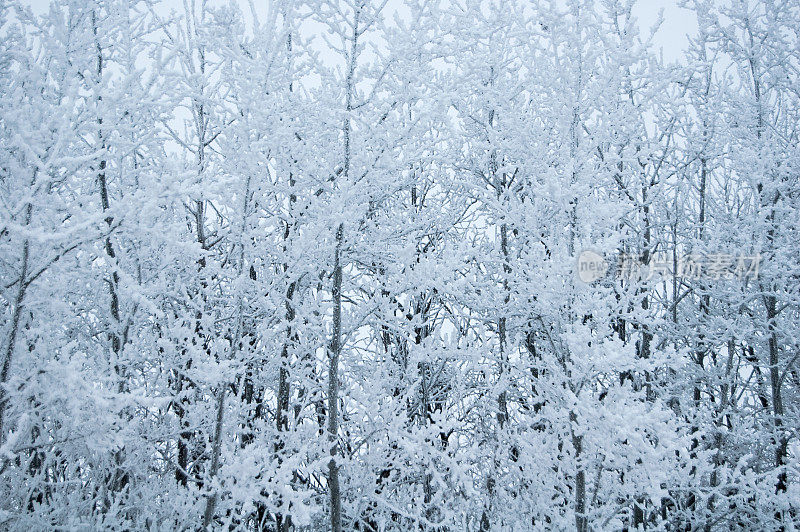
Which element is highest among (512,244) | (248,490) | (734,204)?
(734,204)

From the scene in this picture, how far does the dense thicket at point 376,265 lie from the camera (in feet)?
12.7

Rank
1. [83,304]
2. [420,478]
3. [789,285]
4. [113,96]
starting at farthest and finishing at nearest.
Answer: [789,285], [420,478], [83,304], [113,96]

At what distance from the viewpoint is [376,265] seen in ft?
19.1

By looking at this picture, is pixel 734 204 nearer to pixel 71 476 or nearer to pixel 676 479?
pixel 676 479

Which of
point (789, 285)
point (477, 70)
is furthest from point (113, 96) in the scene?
point (789, 285)

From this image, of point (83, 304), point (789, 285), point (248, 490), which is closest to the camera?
point (248, 490)

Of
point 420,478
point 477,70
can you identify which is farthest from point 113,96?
point 420,478

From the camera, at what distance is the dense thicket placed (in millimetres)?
3877

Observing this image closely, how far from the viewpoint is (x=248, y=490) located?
3891mm

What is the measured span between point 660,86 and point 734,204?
301 centimetres

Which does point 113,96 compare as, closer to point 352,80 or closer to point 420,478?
point 352,80

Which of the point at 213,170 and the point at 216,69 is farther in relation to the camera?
the point at 216,69

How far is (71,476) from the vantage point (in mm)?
5090

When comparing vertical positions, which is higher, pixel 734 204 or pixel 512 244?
pixel 734 204
